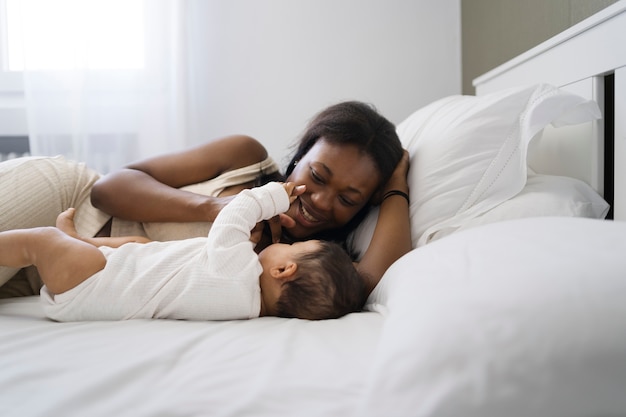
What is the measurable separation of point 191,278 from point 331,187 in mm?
478

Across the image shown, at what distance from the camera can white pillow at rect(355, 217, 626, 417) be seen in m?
0.53

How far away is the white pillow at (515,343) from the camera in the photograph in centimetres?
53

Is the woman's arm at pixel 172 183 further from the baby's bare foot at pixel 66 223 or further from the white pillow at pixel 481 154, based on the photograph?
the white pillow at pixel 481 154

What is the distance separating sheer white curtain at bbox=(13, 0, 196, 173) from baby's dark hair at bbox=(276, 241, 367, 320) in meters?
1.63

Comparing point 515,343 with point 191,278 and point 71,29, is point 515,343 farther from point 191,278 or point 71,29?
point 71,29

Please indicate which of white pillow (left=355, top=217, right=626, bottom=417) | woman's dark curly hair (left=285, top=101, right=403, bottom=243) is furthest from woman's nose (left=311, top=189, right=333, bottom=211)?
white pillow (left=355, top=217, right=626, bottom=417)

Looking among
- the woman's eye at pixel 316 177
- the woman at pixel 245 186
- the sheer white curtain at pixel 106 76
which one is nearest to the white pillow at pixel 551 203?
the woman at pixel 245 186

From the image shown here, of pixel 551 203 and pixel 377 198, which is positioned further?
pixel 377 198

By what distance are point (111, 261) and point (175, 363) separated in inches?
13.9

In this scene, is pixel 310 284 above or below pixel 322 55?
below

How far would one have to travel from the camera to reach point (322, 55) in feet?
8.31

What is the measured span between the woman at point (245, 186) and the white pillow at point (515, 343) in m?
0.56

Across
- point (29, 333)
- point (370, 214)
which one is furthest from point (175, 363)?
point (370, 214)

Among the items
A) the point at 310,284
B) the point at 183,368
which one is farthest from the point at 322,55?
the point at 183,368
